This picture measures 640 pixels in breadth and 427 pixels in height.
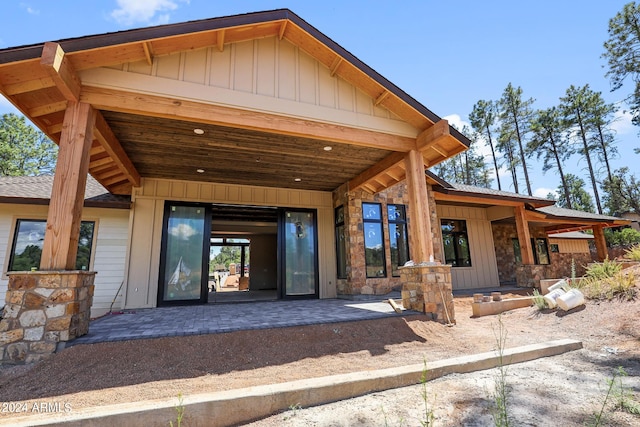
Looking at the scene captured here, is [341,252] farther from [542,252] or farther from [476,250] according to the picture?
[542,252]

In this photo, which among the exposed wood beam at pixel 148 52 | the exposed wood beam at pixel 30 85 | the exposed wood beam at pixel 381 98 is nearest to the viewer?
the exposed wood beam at pixel 30 85

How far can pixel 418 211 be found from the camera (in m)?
5.17

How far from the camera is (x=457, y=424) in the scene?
1.99 metres

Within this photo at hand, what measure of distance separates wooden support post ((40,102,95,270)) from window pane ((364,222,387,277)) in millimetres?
5961

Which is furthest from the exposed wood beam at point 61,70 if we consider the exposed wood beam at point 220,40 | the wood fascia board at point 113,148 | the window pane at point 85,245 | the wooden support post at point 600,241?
the wooden support post at point 600,241

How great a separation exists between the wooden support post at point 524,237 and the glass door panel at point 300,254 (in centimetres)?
689

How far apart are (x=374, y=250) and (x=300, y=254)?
199 cm

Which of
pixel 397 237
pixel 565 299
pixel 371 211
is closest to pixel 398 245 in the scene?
pixel 397 237

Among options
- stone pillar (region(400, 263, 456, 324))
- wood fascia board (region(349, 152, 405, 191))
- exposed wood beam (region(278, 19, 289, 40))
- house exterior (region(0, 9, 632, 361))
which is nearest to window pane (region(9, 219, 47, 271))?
house exterior (region(0, 9, 632, 361))

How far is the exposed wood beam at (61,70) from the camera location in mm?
3055

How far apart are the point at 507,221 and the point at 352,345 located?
10.6m

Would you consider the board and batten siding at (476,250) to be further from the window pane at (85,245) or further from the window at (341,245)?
the window pane at (85,245)

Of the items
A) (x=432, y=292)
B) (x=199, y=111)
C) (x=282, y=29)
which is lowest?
(x=432, y=292)

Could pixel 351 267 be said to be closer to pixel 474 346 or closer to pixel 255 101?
pixel 474 346
